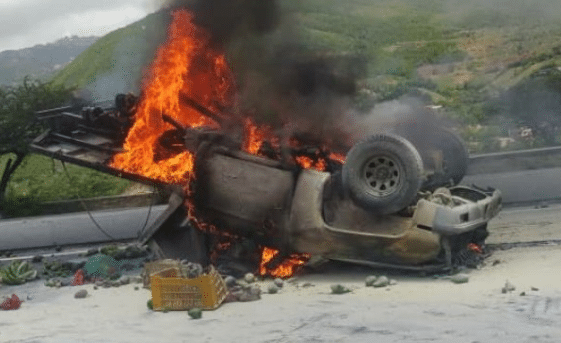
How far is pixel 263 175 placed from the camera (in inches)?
373

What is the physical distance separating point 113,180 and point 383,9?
1952 cm

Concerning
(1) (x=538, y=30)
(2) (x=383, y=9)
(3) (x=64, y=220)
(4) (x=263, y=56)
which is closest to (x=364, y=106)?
(4) (x=263, y=56)

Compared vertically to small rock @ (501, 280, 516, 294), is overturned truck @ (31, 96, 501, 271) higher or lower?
higher

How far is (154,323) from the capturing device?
7.76 m

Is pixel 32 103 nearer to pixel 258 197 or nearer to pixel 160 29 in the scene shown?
pixel 160 29

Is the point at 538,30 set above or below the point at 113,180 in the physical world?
above

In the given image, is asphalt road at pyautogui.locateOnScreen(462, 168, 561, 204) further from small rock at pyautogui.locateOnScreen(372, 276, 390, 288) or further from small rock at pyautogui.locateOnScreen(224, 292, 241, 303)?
small rock at pyautogui.locateOnScreen(224, 292, 241, 303)

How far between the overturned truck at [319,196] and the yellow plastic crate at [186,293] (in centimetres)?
142

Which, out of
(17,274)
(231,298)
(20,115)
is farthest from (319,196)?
(20,115)

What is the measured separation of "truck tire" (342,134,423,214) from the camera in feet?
28.4

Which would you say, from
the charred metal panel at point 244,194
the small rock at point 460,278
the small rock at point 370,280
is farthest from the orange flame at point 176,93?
the small rock at point 460,278

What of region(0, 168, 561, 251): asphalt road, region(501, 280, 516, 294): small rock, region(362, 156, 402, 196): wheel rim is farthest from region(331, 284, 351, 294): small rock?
region(0, 168, 561, 251): asphalt road

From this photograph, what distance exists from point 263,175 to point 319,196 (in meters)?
0.77

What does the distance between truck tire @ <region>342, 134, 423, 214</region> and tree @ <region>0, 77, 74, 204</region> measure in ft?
40.5
